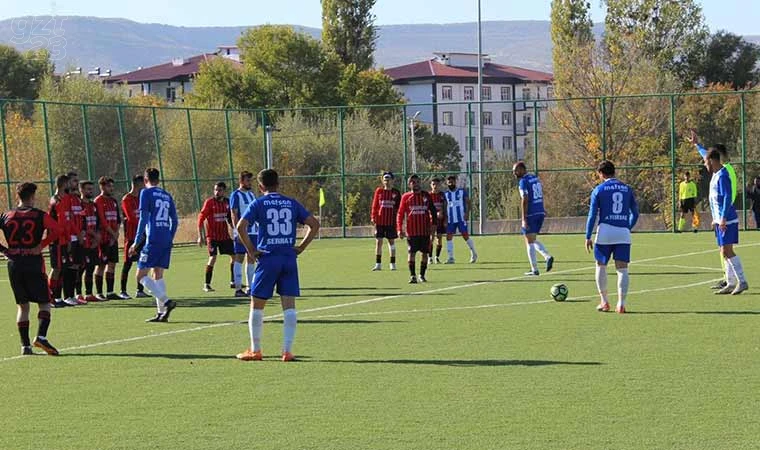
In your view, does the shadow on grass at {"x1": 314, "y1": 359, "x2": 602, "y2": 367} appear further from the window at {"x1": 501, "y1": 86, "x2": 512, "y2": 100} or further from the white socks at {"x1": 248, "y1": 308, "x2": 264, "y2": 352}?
the window at {"x1": 501, "y1": 86, "x2": 512, "y2": 100}

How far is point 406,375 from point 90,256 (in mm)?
10271

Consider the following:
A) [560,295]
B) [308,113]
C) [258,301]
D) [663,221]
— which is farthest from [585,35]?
[258,301]

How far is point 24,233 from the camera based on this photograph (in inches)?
525

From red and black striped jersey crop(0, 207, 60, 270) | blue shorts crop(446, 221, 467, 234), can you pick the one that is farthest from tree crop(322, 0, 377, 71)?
red and black striped jersey crop(0, 207, 60, 270)

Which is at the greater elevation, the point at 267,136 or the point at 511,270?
the point at 267,136

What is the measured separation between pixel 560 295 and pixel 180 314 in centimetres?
549

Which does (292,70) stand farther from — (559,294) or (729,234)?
(729,234)

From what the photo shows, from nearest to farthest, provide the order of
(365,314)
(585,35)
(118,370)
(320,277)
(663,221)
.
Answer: (118,370) < (365,314) < (320,277) < (663,221) < (585,35)

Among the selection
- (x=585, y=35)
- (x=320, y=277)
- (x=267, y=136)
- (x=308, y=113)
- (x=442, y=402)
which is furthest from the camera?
(x=585, y=35)

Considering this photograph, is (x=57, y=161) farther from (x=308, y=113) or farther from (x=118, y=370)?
(x=118, y=370)

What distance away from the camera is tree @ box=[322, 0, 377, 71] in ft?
298

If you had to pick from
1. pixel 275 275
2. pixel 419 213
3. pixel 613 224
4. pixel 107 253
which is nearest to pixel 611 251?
pixel 613 224

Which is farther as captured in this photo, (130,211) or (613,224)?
(130,211)

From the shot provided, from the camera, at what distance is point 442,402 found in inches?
400
